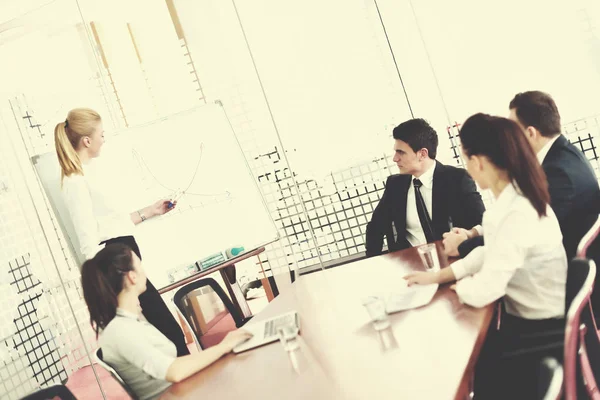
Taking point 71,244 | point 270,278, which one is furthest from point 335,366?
point 270,278

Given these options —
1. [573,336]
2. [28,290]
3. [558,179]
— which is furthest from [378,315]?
[28,290]

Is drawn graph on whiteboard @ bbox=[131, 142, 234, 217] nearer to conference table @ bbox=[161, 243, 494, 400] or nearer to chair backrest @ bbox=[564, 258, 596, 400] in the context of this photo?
conference table @ bbox=[161, 243, 494, 400]

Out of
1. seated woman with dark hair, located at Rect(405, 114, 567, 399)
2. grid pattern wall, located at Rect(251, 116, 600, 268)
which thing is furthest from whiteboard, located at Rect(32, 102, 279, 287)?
seated woman with dark hair, located at Rect(405, 114, 567, 399)

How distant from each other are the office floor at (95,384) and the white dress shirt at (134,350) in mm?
2266

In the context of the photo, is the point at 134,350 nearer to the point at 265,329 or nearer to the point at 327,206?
the point at 265,329

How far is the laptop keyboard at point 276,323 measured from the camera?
190 cm

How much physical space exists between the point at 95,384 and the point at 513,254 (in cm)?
423

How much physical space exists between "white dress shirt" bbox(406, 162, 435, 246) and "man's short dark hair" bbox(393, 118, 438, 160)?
0.38ft

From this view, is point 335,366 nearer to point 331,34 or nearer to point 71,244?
point 71,244

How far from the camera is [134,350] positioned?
74.0 inches

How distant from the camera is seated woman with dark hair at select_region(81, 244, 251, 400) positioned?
1823mm

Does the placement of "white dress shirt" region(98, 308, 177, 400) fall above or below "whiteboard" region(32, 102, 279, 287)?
below

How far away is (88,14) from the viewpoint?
4906 mm

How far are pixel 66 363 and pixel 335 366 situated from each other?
155 inches
